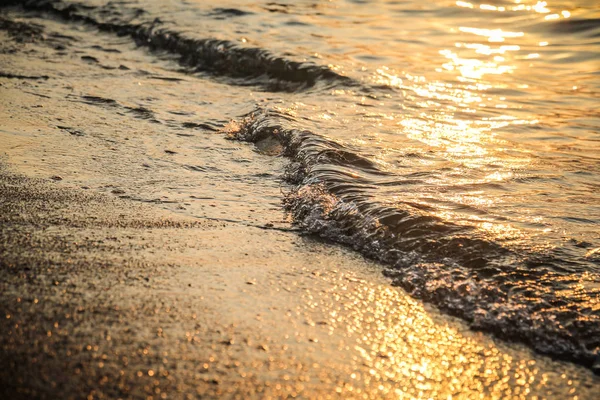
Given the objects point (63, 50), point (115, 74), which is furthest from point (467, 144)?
point (63, 50)

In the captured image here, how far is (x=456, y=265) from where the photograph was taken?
3287mm

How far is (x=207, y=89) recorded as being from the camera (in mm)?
6961

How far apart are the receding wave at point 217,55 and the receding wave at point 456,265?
301cm

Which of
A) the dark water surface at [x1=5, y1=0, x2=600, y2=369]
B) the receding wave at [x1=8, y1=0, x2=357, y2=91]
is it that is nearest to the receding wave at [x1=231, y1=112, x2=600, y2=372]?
the dark water surface at [x1=5, y1=0, x2=600, y2=369]

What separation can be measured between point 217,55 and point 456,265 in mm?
5668

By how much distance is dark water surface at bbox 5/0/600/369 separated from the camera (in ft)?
10.5

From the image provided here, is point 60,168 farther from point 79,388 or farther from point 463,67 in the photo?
point 463,67

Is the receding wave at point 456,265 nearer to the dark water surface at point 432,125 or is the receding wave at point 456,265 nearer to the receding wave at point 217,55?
the dark water surface at point 432,125

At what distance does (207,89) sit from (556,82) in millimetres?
3581

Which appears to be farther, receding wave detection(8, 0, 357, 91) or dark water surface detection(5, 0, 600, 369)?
receding wave detection(8, 0, 357, 91)

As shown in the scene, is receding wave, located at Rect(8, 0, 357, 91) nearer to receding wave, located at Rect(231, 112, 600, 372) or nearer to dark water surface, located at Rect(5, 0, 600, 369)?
dark water surface, located at Rect(5, 0, 600, 369)

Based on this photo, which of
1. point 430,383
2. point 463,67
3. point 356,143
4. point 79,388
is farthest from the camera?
point 463,67

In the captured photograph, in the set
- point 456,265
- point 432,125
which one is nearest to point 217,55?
point 432,125

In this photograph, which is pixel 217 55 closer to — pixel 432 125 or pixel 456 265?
pixel 432 125
